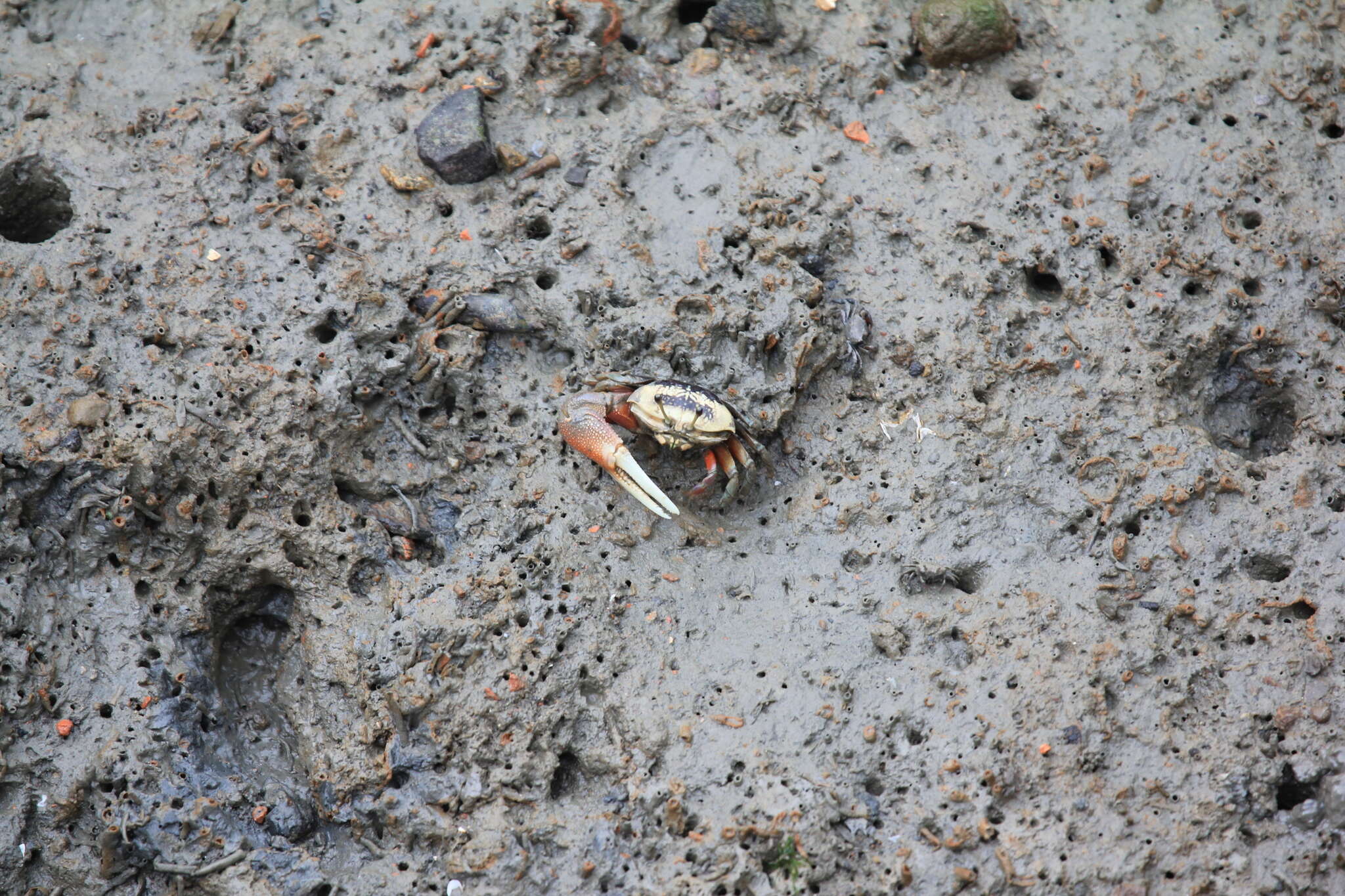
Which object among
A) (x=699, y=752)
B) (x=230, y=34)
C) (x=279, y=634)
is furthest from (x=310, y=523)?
(x=230, y=34)

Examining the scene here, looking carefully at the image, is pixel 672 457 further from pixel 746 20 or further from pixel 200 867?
pixel 200 867

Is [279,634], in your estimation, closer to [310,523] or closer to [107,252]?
[310,523]

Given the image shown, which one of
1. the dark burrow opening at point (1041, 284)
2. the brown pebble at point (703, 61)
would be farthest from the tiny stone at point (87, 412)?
the dark burrow opening at point (1041, 284)

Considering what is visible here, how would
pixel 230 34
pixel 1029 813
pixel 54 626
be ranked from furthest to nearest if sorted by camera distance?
pixel 230 34 → pixel 54 626 → pixel 1029 813

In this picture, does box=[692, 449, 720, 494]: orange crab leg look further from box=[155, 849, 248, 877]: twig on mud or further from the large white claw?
box=[155, 849, 248, 877]: twig on mud

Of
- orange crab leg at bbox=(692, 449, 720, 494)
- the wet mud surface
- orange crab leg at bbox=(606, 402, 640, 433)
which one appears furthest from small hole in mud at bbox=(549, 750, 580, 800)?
orange crab leg at bbox=(606, 402, 640, 433)

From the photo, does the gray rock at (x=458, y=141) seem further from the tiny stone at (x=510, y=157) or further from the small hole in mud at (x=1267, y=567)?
the small hole in mud at (x=1267, y=567)

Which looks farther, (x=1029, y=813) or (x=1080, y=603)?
(x=1080, y=603)
